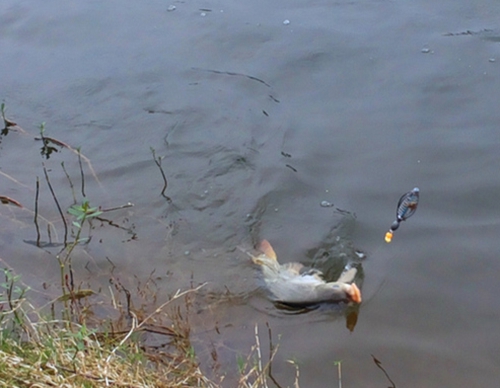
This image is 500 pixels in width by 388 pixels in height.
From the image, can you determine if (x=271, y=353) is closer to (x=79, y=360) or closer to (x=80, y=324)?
(x=80, y=324)

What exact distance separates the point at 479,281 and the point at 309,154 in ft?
6.03

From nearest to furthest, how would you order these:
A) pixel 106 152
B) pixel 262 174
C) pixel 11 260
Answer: pixel 11 260 → pixel 262 174 → pixel 106 152

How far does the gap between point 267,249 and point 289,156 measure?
1.14 metres

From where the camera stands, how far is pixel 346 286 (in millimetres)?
4246

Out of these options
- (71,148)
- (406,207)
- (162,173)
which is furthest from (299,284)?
(71,148)

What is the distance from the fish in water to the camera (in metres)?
4.29

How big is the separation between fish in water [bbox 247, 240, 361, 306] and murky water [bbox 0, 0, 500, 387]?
4.1 inches

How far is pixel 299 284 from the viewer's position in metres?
4.46

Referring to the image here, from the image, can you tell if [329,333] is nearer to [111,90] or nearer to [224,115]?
[224,115]

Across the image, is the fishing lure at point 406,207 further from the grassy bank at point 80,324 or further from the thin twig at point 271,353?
the grassy bank at point 80,324

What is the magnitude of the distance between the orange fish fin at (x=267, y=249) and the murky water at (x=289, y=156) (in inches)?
5.0

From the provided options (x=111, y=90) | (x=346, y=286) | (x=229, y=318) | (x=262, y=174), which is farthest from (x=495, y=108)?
(x=111, y=90)

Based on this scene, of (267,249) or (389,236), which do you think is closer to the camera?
(389,236)

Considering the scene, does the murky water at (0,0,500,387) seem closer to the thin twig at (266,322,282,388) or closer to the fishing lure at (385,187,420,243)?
the thin twig at (266,322,282,388)
